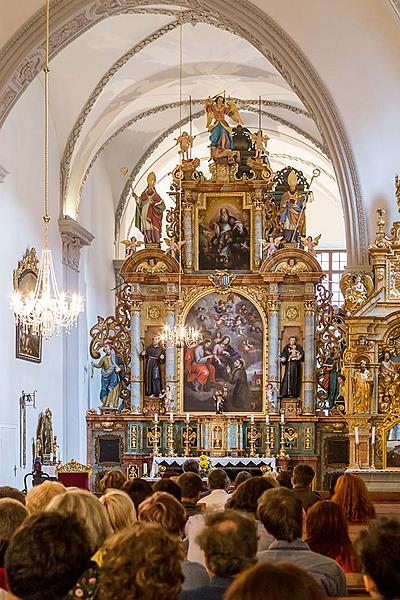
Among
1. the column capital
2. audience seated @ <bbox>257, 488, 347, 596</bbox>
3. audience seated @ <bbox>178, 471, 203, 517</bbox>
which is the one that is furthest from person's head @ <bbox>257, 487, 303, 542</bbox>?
the column capital

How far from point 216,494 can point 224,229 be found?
41.9 ft

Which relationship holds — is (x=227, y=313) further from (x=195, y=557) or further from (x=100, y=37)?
(x=195, y=557)

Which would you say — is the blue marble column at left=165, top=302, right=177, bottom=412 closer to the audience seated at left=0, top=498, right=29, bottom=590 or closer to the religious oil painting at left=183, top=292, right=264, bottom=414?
the religious oil painting at left=183, top=292, right=264, bottom=414

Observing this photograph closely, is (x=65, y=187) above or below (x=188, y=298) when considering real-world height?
above

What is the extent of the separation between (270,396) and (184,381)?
1658mm

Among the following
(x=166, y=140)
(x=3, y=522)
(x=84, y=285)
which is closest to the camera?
(x=3, y=522)

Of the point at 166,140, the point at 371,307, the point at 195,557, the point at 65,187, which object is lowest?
the point at 195,557

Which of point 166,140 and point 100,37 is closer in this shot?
point 100,37

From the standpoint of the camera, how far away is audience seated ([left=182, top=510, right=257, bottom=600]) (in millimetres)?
4379

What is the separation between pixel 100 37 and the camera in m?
21.7

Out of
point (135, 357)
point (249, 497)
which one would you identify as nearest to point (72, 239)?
point (135, 357)

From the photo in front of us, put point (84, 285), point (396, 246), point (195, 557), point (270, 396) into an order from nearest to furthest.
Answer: point (195, 557) < point (396, 246) < point (270, 396) < point (84, 285)

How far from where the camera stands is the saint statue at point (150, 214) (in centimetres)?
2248

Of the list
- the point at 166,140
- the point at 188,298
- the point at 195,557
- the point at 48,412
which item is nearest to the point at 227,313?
the point at 188,298
